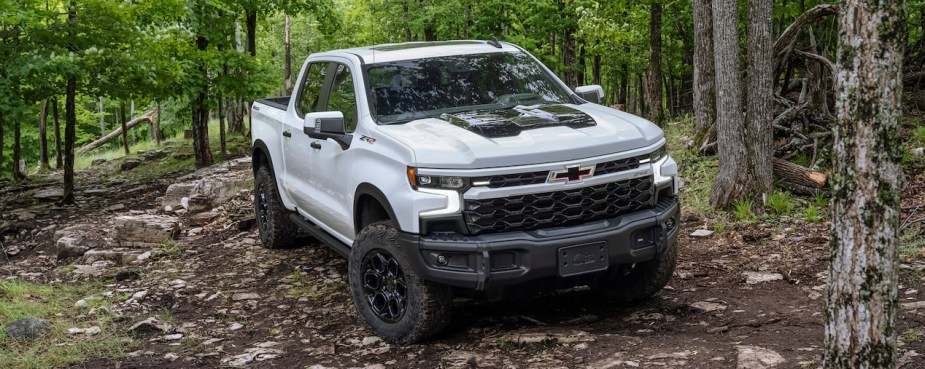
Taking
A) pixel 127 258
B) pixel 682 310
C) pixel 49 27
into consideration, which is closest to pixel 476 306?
pixel 682 310

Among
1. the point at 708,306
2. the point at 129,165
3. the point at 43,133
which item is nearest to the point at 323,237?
the point at 708,306

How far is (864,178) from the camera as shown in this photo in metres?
3.30

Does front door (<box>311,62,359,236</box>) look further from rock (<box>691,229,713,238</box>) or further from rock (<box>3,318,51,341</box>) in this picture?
rock (<box>691,229,713,238</box>)

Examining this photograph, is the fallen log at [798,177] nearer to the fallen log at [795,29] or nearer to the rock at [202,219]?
the fallen log at [795,29]

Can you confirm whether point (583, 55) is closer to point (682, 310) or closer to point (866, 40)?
point (682, 310)

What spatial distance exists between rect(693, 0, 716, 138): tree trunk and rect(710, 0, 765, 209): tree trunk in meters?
2.44

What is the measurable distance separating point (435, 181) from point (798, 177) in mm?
5401

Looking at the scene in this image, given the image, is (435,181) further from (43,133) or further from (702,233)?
(43,133)

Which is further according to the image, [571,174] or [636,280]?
[636,280]

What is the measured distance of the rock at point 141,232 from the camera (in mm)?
10070

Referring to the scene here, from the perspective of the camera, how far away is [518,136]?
5406mm

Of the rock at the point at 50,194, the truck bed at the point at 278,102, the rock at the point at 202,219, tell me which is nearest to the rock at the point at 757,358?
the truck bed at the point at 278,102

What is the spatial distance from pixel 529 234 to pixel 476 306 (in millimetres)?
1675

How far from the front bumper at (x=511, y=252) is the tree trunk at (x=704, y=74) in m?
6.34
